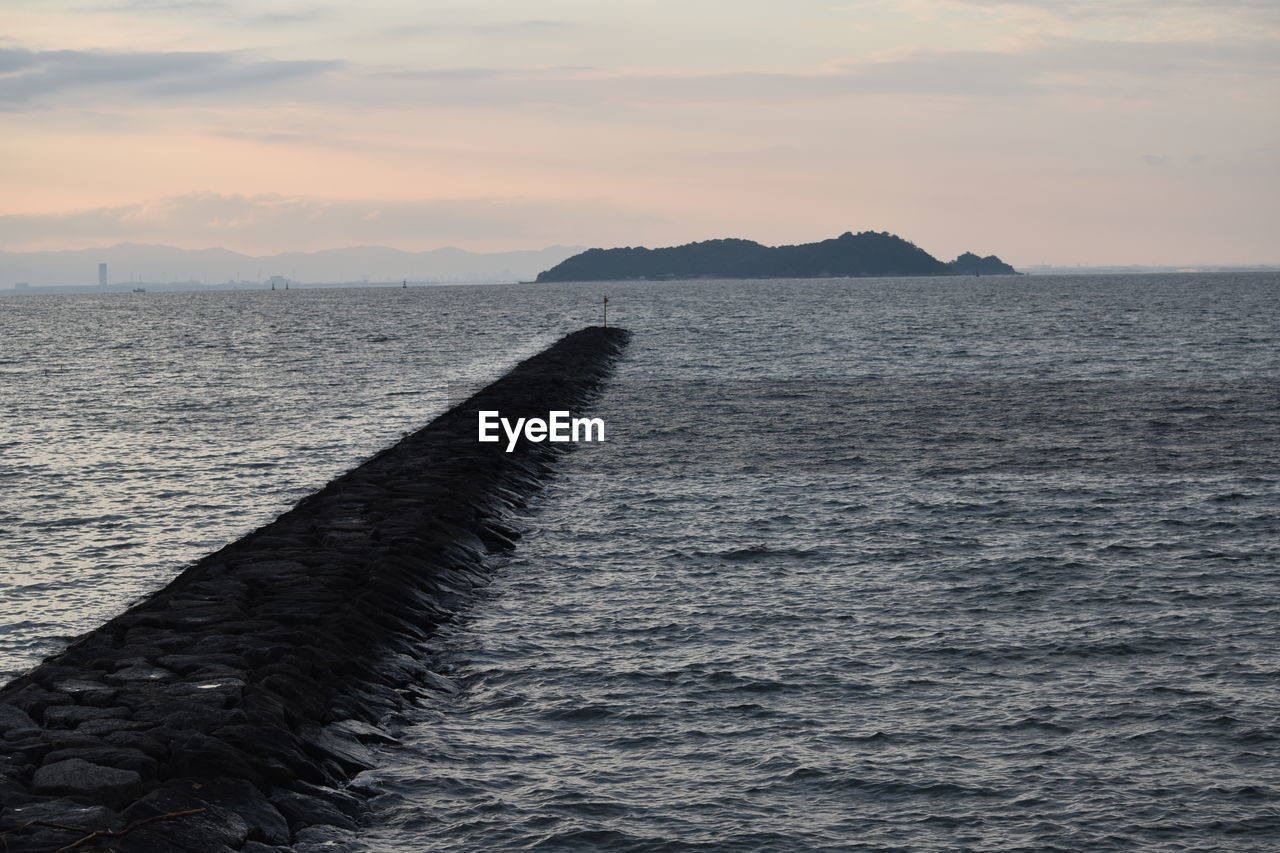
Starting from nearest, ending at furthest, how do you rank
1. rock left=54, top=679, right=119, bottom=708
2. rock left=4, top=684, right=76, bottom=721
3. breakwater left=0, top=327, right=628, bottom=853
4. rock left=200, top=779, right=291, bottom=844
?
breakwater left=0, top=327, right=628, bottom=853
rock left=200, top=779, right=291, bottom=844
rock left=4, top=684, right=76, bottom=721
rock left=54, top=679, right=119, bottom=708

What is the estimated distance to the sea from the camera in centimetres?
1248

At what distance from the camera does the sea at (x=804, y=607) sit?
12.5 metres

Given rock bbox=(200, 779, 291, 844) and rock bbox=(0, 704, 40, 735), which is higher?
rock bbox=(0, 704, 40, 735)

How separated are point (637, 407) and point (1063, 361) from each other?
30637 millimetres

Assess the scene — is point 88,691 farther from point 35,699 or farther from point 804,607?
point 804,607

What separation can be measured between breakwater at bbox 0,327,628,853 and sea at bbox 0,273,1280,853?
2.31ft

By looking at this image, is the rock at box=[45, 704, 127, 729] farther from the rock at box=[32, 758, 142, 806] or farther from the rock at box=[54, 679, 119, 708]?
the rock at box=[32, 758, 142, 806]

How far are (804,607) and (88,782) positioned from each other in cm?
1130

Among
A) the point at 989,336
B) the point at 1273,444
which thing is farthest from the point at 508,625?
the point at 989,336

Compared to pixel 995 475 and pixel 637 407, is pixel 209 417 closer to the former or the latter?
pixel 637 407

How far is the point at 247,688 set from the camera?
1378cm

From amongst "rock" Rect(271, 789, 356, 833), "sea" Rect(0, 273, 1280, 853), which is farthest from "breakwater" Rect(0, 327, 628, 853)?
"sea" Rect(0, 273, 1280, 853)

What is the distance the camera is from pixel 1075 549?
76.4 feet

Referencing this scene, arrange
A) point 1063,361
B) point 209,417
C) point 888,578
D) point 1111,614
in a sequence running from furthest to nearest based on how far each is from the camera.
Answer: point 1063,361 → point 209,417 → point 888,578 → point 1111,614
